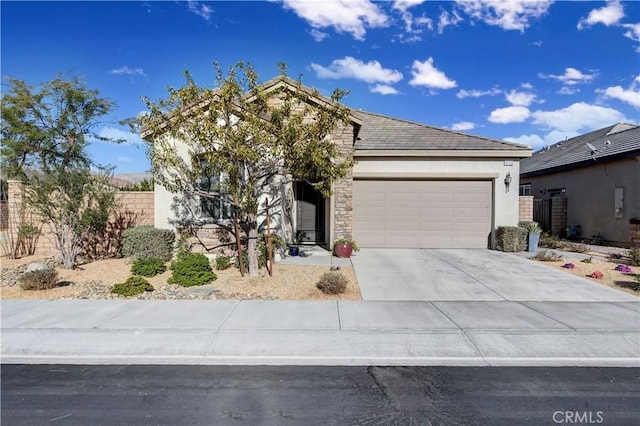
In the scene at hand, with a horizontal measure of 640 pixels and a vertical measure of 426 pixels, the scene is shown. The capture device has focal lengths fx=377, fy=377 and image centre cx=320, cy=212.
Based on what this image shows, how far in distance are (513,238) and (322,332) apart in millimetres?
9692

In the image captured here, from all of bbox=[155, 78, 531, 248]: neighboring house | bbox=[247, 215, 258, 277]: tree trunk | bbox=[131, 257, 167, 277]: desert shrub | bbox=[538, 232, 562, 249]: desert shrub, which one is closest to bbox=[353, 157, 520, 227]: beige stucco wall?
bbox=[155, 78, 531, 248]: neighboring house

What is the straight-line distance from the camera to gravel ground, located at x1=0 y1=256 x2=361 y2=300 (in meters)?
7.34

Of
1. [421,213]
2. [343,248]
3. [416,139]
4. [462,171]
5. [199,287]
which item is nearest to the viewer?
[199,287]

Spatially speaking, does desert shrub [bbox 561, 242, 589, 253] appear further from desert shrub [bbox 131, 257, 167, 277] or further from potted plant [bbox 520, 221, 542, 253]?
desert shrub [bbox 131, 257, 167, 277]

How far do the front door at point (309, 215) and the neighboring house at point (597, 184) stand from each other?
11.6m

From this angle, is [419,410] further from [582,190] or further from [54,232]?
[582,190]

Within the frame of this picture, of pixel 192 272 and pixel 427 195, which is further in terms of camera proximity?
pixel 427 195

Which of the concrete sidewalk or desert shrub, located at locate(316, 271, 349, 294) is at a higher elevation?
desert shrub, located at locate(316, 271, 349, 294)

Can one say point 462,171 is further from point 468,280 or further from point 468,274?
point 468,280

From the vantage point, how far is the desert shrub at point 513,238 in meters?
12.6

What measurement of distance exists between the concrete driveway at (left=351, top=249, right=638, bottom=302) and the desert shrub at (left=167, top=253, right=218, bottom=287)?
3.40 metres

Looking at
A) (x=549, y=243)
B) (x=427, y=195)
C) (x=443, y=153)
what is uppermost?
(x=443, y=153)

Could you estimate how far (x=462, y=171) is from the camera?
1331 cm

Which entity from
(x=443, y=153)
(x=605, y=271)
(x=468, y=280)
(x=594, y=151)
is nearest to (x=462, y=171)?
(x=443, y=153)
